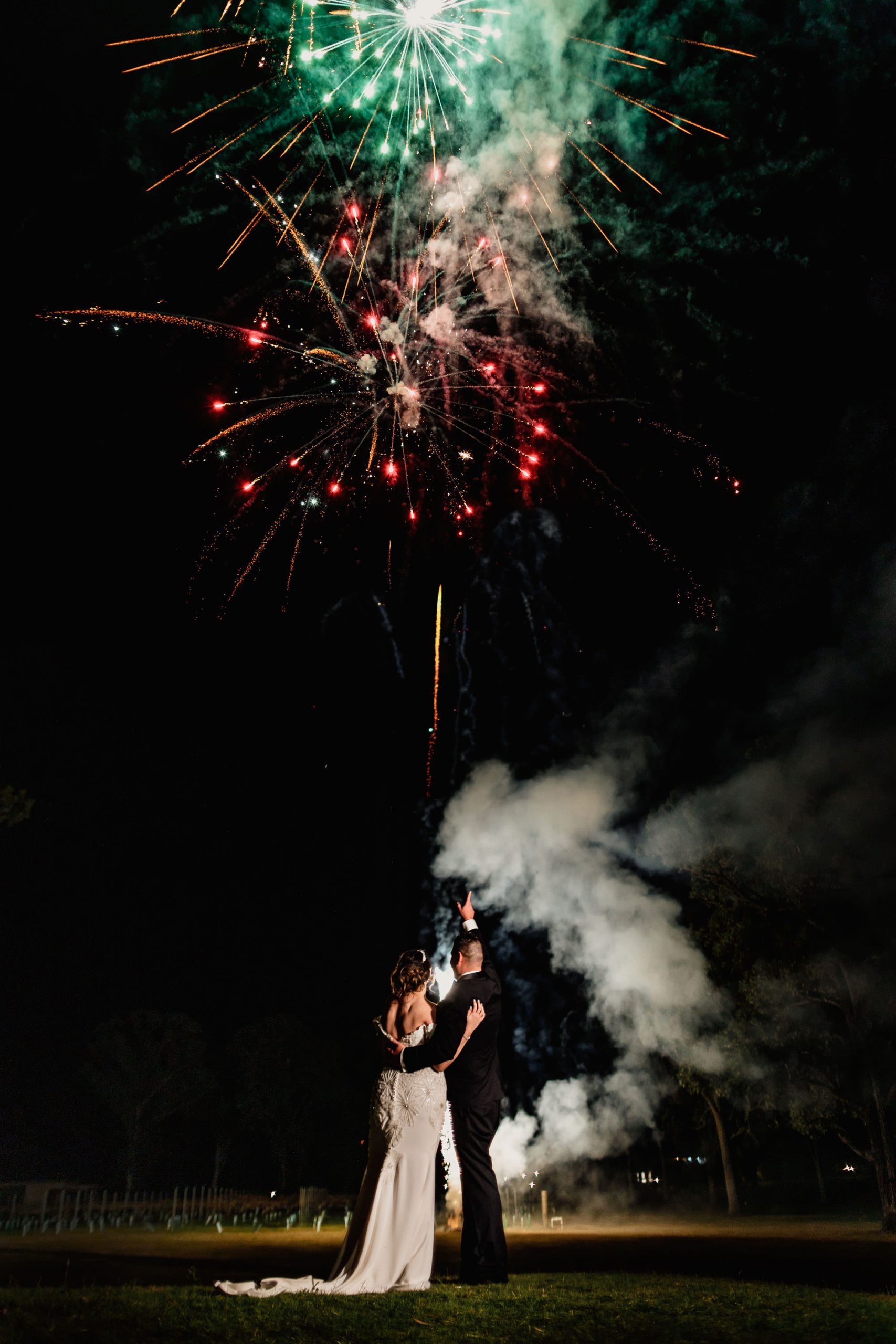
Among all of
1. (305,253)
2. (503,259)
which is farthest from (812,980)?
(305,253)

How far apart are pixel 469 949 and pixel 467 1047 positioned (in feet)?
2.28

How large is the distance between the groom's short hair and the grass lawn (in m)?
1.91

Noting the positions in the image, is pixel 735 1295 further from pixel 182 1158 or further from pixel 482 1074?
pixel 182 1158

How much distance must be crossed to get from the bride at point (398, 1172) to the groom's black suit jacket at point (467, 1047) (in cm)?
8

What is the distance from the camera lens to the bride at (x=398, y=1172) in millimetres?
5668

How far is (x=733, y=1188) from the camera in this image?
25.2 metres

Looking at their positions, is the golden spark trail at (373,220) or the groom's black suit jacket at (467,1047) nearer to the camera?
the groom's black suit jacket at (467,1047)

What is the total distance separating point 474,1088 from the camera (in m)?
6.35

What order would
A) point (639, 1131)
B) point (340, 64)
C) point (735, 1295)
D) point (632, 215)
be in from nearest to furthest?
1. point (735, 1295)
2. point (340, 64)
3. point (632, 215)
4. point (639, 1131)

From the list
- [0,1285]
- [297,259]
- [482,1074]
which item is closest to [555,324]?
[297,259]

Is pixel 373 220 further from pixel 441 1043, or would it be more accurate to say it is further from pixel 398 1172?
pixel 398 1172

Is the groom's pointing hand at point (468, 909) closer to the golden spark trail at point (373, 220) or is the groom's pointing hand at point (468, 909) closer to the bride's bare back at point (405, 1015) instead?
the bride's bare back at point (405, 1015)

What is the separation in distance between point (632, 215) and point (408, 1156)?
10.8m

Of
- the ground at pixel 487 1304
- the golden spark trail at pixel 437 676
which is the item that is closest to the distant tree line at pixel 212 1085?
the golden spark trail at pixel 437 676
